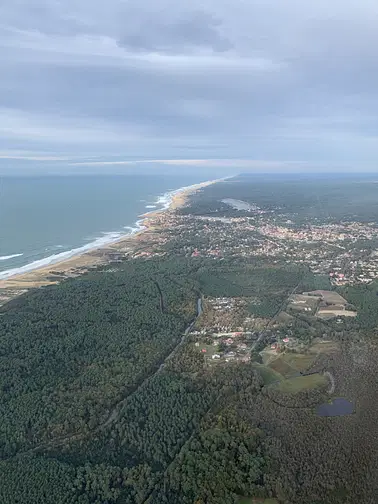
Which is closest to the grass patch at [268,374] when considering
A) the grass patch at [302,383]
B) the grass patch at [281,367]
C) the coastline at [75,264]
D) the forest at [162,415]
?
the forest at [162,415]

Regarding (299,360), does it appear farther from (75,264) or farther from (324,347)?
(75,264)

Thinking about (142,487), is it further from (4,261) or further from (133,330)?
(4,261)

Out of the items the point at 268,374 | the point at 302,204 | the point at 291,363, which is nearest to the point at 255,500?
the point at 268,374

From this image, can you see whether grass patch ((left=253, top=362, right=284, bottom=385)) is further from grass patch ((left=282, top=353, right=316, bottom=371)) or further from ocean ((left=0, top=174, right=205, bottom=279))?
ocean ((left=0, top=174, right=205, bottom=279))

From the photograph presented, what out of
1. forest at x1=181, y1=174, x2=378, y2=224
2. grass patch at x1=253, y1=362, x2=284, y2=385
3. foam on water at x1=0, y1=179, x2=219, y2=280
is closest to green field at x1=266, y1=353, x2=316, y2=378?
grass patch at x1=253, y1=362, x2=284, y2=385

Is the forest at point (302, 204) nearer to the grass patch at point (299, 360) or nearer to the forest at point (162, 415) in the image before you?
the forest at point (162, 415)

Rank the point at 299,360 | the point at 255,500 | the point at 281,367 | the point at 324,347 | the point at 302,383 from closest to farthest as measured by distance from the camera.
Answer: the point at 255,500 < the point at 302,383 < the point at 281,367 < the point at 299,360 < the point at 324,347
